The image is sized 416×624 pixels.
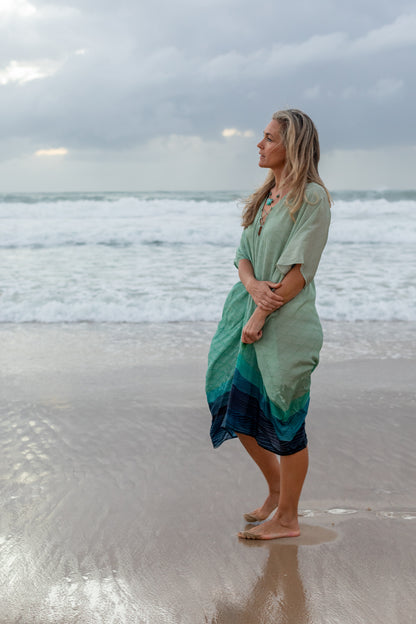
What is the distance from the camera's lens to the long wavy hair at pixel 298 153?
2.09 metres

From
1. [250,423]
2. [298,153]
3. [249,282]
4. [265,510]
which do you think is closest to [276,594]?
[265,510]

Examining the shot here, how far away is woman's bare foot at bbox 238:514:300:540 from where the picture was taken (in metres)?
2.29

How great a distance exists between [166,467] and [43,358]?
2.25 meters

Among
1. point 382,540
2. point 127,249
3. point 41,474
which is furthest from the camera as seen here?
point 127,249

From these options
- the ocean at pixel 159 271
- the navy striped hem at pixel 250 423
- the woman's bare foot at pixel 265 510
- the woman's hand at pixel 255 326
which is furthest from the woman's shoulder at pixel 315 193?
the woman's bare foot at pixel 265 510

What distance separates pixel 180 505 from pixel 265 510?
0.37 metres

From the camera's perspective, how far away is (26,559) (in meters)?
2.13

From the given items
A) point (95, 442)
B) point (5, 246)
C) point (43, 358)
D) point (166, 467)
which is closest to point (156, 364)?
point (43, 358)

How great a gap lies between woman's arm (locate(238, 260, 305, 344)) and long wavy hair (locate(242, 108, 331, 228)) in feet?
0.69

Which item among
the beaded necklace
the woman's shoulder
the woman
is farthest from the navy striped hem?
the woman's shoulder

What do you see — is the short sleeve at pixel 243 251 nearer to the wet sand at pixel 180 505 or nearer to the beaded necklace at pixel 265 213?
the beaded necklace at pixel 265 213

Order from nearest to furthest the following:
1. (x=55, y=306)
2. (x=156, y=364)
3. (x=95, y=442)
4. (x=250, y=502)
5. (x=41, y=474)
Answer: (x=250, y=502) → (x=41, y=474) → (x=95, y=442) → (x=156, y=364) → (x=55, y=306)

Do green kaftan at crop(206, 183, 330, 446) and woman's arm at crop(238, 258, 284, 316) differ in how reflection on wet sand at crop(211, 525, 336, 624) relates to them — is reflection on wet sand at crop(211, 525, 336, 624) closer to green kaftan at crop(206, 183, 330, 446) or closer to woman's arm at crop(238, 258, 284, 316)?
green kaftan at crop(206, 183, 330, 446)

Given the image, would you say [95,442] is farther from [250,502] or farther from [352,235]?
[352,235]
